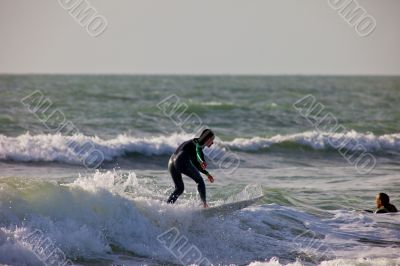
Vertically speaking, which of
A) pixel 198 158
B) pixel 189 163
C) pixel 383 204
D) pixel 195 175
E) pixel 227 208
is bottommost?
pixel 227 208

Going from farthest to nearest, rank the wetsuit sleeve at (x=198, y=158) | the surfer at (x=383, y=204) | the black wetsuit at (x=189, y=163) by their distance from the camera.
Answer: the surfer at (x=383, y=204) < the black wetsuit at (x=189, y=163) < the wetsuit sleeve at (x=198, y=158)

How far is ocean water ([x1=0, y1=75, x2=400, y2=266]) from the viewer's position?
11875 millimetres

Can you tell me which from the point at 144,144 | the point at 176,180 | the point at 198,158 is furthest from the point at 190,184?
the point at 144,144

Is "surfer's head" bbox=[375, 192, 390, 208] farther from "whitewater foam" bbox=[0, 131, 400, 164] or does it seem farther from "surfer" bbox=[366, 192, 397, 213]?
"whitewater foam" bbox=[0, 131, 400, 164]

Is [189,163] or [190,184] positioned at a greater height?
[189,163]

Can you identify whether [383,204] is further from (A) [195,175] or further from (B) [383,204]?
(A) [195,175]

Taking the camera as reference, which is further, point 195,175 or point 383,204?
point 383,204

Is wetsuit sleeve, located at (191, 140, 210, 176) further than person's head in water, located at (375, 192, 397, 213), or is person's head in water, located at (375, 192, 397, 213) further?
person's head in water, located at (375, 192, 397, 213)

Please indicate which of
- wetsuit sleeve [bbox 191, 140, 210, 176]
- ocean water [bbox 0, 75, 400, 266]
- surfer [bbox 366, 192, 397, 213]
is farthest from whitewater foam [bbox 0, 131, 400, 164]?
surfer [bbox 366, 192, 397, 213]

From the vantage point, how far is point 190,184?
18672 mm

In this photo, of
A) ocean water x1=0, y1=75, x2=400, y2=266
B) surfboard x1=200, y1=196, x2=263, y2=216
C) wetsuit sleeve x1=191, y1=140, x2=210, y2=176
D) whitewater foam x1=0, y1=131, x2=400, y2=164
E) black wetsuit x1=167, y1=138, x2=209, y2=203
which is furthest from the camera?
whitewater foam x1=0, y1=131, x2=400, y2=164

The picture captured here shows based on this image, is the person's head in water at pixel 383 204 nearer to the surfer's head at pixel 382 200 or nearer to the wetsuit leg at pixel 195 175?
the surfer's head at pixel 382 200

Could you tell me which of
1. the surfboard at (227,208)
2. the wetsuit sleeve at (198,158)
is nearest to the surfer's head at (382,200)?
the surfboard at (227,208)

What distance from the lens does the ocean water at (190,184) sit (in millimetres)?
11875
